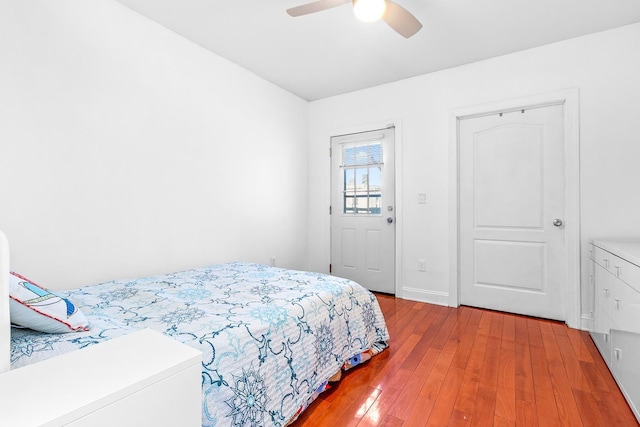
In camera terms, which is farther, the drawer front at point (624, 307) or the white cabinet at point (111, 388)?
the drawer front at point (624, 307)

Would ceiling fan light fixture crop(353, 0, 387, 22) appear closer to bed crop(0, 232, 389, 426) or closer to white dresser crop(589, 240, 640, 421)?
bed crop(0, 232, 389, 426)

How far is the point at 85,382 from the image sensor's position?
2.21ft

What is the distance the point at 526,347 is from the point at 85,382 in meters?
2.63

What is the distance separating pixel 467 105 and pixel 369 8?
1.71 metres

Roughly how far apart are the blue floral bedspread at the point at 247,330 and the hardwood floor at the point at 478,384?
173mm

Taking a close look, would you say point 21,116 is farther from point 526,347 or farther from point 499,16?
point 526,347

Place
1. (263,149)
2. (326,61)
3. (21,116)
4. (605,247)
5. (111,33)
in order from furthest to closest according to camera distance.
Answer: (263,149) → (326,61) → (111,33) → (605,247) → (21,116)

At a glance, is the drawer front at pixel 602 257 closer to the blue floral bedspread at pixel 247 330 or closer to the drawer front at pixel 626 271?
the drawer front at pixel 626 271

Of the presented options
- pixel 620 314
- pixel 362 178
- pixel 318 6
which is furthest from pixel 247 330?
pixel 362 178

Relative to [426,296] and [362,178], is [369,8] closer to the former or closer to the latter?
[362,178]

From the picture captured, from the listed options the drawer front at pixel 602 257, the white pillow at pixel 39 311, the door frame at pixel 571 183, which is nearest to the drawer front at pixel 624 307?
the drawer front at pixel 602 257

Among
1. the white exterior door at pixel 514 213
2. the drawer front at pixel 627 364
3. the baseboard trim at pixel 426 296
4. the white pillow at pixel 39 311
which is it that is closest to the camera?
the white pillow at pixel 39 311

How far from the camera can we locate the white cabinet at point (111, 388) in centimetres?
59

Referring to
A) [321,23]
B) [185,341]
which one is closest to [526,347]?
[185,341]
